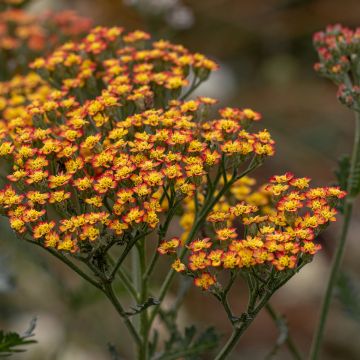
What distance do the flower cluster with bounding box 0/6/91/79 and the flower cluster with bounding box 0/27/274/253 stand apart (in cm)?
100

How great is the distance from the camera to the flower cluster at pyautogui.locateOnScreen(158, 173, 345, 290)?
2018 millimetres

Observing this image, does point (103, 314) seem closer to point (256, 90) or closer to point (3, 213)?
point (3, 213)

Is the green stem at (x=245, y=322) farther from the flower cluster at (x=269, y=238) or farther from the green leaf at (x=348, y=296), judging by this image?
the green leaf at (x=348, y=296)

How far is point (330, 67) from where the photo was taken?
116 inches

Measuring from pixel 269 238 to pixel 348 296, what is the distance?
1.34m

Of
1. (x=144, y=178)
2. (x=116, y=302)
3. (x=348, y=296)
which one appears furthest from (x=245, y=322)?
(x=348, y=296)

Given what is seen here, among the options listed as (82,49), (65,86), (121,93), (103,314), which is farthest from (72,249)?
(103,314)

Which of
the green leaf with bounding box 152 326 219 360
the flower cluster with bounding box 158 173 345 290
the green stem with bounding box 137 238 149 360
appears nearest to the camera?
the flower cluster with bounding box 158 173 345 290

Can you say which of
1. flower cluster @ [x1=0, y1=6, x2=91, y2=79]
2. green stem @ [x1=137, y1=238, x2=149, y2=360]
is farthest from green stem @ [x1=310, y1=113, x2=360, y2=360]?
flower cluster @ [x1=0, y1=6, x2=91, y2=79]

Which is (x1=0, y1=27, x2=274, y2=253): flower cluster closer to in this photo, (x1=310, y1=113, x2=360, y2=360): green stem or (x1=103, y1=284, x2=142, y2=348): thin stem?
(x1=103, y1=284, x2=142, y2=348): thin stem

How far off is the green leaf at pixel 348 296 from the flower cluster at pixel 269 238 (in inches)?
43.6

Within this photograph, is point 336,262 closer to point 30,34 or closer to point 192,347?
point 192,347

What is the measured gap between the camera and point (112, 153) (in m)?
2.26

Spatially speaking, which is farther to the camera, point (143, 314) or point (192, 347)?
point (192, 347)
